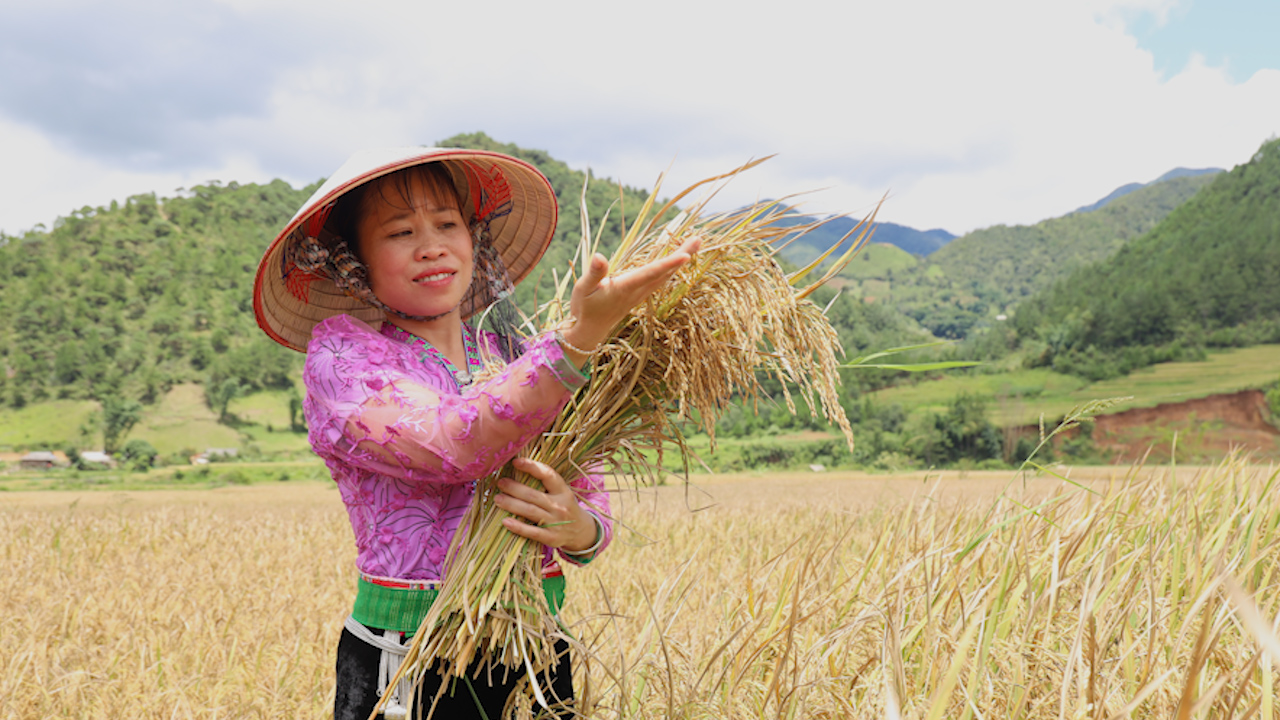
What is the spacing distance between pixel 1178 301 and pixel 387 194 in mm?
63099

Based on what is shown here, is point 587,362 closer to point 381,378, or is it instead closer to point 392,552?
point 381,378

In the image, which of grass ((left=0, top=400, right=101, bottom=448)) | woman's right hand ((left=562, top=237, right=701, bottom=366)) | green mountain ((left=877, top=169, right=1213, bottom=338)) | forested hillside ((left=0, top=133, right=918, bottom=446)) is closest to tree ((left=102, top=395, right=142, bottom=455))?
forested hillside ((left=0, top=133, right=918, bottom=446))

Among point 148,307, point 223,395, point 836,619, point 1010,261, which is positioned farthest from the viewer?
point 1010,261

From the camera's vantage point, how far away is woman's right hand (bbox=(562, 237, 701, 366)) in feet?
3.81

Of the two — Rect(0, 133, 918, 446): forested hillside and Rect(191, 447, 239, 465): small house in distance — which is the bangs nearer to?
Rect(0, 133, 918, 446): forested hillside

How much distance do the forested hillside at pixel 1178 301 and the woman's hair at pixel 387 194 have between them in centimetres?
5415

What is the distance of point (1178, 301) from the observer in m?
51.6

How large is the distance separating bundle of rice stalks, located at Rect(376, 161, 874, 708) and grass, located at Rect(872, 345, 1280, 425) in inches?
1682

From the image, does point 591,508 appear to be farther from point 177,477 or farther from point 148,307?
point 148,307

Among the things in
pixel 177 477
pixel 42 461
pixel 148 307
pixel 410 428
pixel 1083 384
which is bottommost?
pixel 42 461

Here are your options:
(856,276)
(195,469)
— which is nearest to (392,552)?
(195,469)

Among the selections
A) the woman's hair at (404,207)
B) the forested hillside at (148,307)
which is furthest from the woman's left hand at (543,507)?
the forested hillside at (148,307)

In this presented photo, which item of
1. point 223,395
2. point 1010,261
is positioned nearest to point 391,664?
point 223,395

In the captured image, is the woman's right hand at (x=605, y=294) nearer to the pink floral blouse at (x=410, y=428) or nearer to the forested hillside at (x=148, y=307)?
the pink floral blouse at (x=410, y=428)
